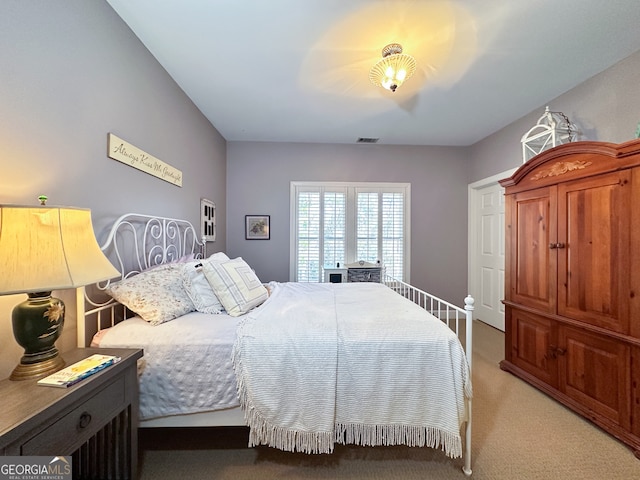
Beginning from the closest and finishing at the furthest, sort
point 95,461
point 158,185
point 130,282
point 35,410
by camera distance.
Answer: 1. point 35,410
2. point 95,461
3. point 130,282
4. point 158,185

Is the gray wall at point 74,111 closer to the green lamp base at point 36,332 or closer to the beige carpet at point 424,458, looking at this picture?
the green lamp base at point 36,332

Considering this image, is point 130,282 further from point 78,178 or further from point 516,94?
point 516,94

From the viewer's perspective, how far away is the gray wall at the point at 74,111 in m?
1.08

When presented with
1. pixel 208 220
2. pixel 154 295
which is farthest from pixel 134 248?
pixel 208 220

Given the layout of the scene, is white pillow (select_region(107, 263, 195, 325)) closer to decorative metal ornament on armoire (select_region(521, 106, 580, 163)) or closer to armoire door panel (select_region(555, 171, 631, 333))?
armoire door panel (select_region(555, 171, 631, 333))

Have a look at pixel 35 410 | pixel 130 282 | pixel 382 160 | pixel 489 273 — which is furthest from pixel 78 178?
pixel 489 273

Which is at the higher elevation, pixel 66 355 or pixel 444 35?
pixel 444 35

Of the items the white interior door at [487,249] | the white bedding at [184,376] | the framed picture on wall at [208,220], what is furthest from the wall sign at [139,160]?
the white interior door at [487,249]

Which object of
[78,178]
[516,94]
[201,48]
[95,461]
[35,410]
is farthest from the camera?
[516,94]

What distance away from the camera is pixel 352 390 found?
1.29 m

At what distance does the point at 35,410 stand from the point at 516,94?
3.79 m

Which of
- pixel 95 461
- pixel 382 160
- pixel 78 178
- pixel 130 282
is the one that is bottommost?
pixel 95 461

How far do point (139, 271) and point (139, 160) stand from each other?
79cm

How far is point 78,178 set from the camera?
1376 millimetres
